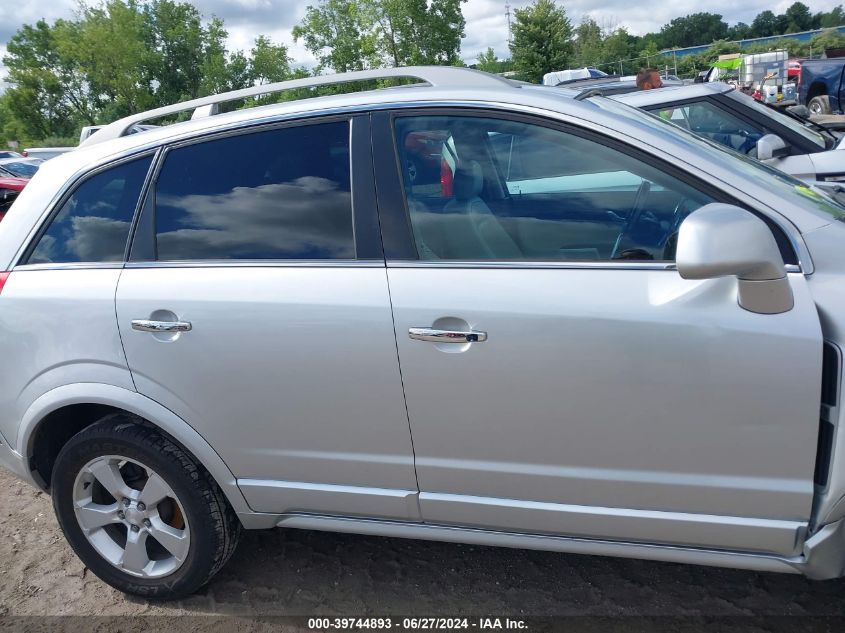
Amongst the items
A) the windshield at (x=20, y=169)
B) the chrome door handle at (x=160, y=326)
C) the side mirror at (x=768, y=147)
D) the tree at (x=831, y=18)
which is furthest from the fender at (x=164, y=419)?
the tree at (x=831, y=18)

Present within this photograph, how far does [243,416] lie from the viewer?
2.38m

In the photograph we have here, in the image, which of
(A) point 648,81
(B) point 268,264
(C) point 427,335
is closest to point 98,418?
(B) point 268,264

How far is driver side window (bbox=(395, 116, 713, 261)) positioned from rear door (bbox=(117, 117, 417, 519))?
19cm

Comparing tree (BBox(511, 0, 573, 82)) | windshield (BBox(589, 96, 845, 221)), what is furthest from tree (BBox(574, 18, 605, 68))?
windshield (BBox(589, 96, 845, 221))

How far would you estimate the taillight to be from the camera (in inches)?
89.8

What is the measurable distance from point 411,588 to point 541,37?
4744 cm

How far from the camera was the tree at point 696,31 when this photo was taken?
102 m

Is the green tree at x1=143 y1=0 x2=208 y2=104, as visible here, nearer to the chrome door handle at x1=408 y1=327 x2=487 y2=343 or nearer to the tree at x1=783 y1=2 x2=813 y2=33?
the chrome door handle at x1=408 y1=327 x2=487 y2=343

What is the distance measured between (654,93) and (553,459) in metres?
4.86

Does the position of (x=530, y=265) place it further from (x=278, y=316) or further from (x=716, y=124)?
(x=716, y=124)

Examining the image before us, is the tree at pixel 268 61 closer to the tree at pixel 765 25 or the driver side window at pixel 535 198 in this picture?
the driver side window at pixel 535 198

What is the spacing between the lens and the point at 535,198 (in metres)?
2.26

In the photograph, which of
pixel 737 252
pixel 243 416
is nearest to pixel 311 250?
pixel 243 416

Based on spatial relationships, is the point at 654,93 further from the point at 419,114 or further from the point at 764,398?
the point at 764,398
